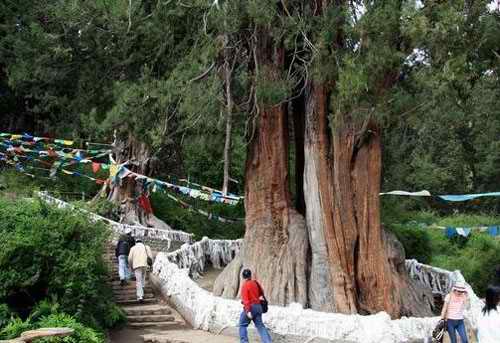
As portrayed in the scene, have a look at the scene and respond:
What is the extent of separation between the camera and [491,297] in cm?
552

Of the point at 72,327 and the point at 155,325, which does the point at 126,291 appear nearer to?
the point at 155,325

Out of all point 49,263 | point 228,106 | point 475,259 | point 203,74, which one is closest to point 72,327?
point 49,263

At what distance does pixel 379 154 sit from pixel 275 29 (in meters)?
3.23

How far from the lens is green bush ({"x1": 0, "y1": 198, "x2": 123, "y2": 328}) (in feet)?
35.0

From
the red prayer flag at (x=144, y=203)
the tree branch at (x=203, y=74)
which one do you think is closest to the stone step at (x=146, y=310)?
the tree branch at (x=203, y=74)

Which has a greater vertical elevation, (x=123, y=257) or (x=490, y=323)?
(x=123, y=257)

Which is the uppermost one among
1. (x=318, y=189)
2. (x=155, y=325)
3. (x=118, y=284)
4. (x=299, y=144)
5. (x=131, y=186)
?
(x=131, y=186)

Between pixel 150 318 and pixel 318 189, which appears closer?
pixel 150 318

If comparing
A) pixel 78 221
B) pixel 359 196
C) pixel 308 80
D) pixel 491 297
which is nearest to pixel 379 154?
pixel 359 196

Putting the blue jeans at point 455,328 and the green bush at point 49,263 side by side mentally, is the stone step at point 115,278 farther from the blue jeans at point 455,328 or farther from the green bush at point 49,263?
the blue jeans at point 455,328

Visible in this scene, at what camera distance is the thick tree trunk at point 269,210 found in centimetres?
1380

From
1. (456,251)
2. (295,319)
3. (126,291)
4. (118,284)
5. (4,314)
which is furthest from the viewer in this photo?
(456,251)

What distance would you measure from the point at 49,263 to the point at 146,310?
2.78 metres

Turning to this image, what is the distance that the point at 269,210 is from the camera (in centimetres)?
1450
